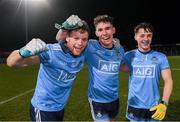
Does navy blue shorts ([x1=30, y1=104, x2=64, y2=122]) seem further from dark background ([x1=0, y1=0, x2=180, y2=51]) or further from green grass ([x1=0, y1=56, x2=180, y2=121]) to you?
dark background ([x1=0, y1=0, x2=180, y2=51])

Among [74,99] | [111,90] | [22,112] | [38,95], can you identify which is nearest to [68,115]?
[22,112]

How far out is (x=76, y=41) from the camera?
4.77 metres

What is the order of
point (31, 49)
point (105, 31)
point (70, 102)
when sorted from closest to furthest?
point (31, 49) < point (105, 31) < point (70, 102)

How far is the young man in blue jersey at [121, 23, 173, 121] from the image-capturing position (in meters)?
5.61

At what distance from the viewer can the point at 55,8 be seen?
42.9 meters

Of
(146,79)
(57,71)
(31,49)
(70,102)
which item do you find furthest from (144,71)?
(70,102)

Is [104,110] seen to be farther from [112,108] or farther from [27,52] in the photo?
[27,52]

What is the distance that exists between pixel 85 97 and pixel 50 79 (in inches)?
291

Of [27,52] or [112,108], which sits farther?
[112,108]

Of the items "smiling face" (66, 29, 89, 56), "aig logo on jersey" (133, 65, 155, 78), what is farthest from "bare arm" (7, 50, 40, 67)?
"aig logo on jersey" (133, 65, 155, 78)

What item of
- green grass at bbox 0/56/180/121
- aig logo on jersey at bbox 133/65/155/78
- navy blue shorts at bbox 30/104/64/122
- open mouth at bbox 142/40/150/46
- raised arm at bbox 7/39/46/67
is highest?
raised arm at bbox 7/39/46/67

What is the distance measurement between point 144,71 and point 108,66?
62 centimetres

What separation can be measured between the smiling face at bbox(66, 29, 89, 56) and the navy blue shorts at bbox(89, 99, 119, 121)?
1584 mm

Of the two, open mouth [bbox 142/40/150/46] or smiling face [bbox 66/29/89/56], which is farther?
open mouth [bbox 142/40/150/46]
